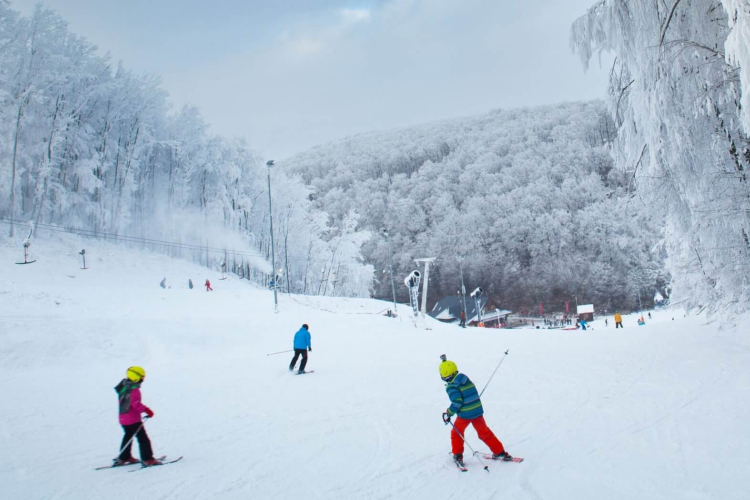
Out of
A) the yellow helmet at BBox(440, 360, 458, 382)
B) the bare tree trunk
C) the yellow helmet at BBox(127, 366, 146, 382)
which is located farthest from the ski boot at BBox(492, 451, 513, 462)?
the bare tree trunk

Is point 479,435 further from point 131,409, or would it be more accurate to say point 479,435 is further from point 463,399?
point 131,409

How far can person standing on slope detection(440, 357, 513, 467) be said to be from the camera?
4453 millimetres

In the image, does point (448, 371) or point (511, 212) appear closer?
point (448, 371)

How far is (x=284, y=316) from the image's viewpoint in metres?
20.1

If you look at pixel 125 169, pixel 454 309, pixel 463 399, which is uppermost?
pixel 125 169

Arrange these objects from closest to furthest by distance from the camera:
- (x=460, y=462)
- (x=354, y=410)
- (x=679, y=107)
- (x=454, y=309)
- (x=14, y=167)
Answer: (x=460, y=462) < (x=679, y=107) < (x=354, y=410) < (x=14, y=167) < (x=454, y=309)

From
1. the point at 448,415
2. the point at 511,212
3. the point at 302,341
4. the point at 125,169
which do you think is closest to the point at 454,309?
the point at 511,212

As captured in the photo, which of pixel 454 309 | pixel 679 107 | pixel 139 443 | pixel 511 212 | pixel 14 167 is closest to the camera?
pixel 139 443

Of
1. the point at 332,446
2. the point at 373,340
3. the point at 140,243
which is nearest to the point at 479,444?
the point at 332,446

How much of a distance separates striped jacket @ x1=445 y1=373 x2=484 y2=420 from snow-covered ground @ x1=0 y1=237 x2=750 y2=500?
22.5 inches

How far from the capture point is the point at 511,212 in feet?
253

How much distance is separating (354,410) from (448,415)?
9.64 feet

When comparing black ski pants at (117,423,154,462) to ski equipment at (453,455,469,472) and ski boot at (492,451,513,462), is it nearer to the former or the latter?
ski equipment at (453,455,469,472)

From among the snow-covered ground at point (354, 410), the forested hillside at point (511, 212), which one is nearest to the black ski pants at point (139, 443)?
the snow-covered ground at point (354, 410)
